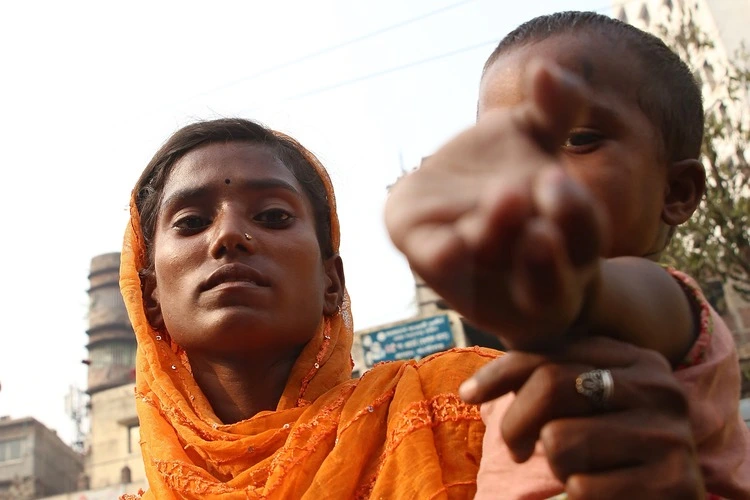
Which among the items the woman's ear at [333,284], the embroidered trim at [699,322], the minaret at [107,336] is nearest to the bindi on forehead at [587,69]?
the embroidered trim at [699,322]

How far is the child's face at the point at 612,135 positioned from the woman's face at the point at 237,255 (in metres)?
0.84

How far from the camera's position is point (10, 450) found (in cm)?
3328

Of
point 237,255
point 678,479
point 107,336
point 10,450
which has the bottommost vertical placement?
point 678,479

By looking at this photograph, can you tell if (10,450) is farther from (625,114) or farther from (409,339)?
(625,114)

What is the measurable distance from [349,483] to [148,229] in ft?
3.66

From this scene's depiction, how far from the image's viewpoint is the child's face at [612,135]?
1151mm

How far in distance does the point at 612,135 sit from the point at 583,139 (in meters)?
0.05

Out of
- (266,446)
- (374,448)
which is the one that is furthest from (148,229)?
(374,448)

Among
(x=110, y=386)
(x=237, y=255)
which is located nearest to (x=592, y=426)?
(x=237, y=255)

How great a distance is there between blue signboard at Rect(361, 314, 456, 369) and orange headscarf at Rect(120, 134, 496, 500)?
707 inches

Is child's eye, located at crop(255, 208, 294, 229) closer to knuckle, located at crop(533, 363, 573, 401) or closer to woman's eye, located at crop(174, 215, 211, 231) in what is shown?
woman's eye, located at crop(174, 215, 211, 231)

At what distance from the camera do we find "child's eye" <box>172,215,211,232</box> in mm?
2094

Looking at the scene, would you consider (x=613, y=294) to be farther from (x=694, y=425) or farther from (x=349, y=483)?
(x=349, y=483)

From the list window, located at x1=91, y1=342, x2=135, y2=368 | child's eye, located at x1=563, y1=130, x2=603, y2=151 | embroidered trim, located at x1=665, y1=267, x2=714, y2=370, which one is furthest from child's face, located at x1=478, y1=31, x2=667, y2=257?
window, located at x1=91, y1=342, x2=135, y2=368
